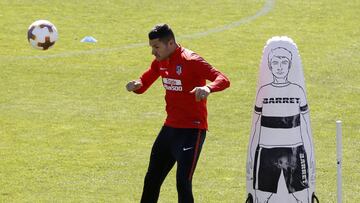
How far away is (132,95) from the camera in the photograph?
20.4 m

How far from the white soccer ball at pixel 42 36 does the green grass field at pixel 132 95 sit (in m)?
1.33

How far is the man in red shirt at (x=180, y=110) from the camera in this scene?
12.1 m

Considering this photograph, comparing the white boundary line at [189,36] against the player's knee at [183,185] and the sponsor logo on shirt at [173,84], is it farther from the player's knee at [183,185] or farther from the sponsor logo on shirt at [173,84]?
the player's knee at [183,185]

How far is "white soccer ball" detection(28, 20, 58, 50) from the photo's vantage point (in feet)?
59.9

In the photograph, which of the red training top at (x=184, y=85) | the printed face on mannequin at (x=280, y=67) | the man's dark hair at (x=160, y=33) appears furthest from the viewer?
the red training top at (x=184, y=85)

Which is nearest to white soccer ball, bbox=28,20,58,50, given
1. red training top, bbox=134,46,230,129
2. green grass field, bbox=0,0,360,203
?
green grass field, bbox=0,0,360,203

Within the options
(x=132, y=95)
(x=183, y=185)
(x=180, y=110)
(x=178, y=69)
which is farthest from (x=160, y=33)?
(x=132, y=95)

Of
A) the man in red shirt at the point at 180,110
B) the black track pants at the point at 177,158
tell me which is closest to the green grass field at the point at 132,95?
the black track pants at the point at 177,158

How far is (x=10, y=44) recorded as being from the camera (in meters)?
24.3

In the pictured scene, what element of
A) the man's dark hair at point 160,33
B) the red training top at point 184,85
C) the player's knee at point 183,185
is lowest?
the player's knee at point 183,185

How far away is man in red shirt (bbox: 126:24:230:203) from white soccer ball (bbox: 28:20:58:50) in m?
6.12

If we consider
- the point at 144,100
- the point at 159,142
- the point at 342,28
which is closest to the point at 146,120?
the point at 144,100

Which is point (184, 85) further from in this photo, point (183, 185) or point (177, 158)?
point (183, 185)

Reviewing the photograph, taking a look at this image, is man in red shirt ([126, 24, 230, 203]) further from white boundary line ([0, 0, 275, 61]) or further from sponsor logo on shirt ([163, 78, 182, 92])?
white boundary line ([0, 0, 275, 61])
